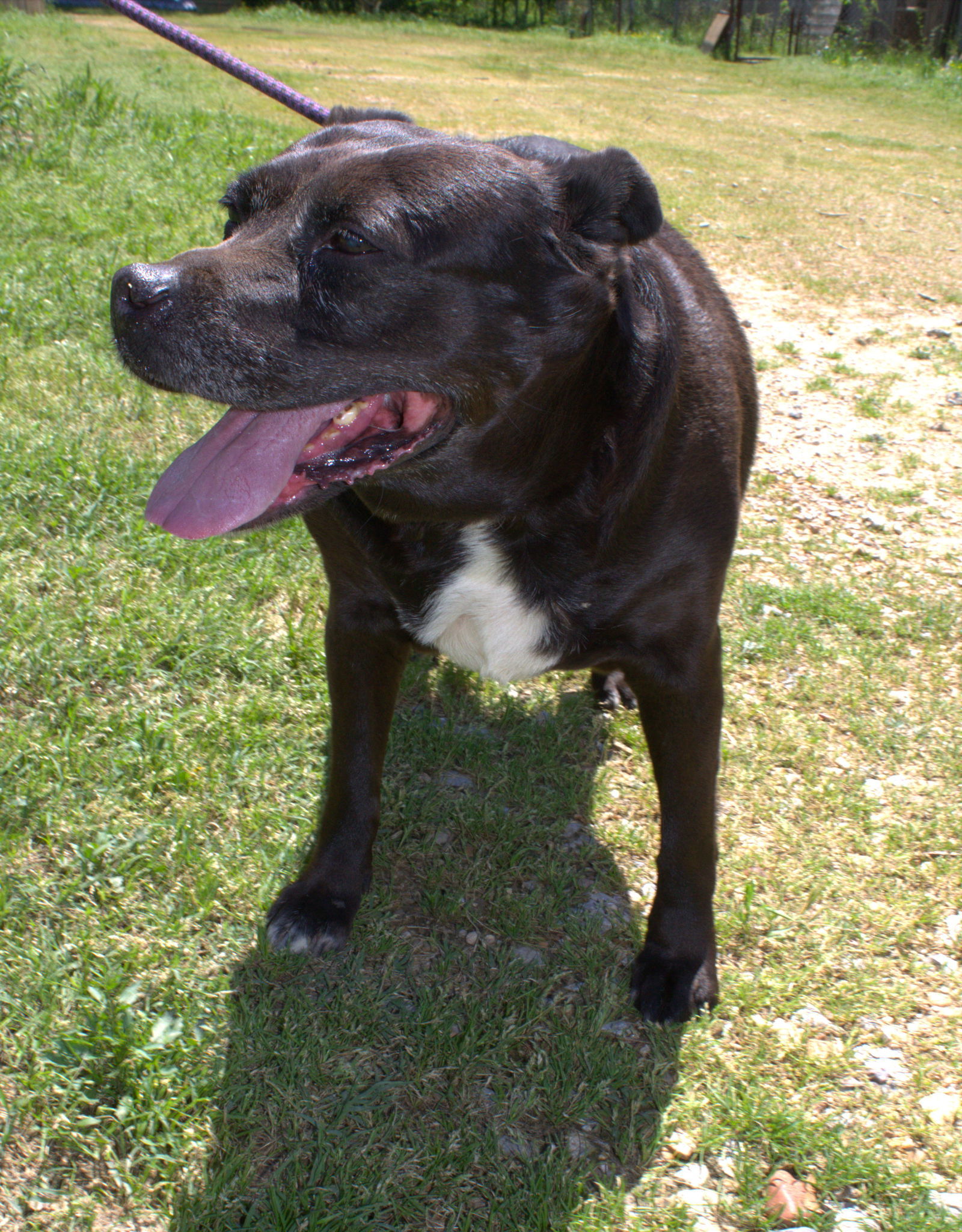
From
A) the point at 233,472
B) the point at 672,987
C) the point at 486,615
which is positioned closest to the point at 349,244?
the point at 233,472

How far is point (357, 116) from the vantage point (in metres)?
2.61

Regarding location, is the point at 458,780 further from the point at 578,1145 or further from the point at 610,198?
the point at 610,198

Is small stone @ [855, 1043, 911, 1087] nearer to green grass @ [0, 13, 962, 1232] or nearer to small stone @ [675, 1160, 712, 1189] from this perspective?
green grass @ [0, 13, 962, 1232]

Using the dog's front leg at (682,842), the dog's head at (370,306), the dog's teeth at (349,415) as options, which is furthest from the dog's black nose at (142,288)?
the dog's front leg at (682,842)

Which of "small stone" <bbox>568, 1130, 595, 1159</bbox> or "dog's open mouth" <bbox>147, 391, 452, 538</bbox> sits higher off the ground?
"dog's open mouth" <bbox>147, 391, 452, 538</bbox>

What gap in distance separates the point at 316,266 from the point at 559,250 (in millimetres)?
473

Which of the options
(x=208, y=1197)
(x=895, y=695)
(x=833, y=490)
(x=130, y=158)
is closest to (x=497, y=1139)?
(x=208, y=1197)

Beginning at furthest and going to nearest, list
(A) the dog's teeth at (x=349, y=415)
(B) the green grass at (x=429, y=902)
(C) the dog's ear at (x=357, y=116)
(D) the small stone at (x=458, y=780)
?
(D) the small stone at (x=458, y=780), (C) the dog's ear at (x=357, y=116), (A) the dog's teeth at (x=349, y=415), (B) the green grass at (x=429, y=902)

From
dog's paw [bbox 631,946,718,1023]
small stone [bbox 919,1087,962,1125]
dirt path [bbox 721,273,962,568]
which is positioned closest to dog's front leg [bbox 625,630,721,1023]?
dog's paw [bbox 631,946,718,1023]

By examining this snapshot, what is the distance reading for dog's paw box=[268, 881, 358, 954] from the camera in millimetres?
2455

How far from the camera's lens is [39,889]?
2486mm

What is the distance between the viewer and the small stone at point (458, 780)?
302 cm

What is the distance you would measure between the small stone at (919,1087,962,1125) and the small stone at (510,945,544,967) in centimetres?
85

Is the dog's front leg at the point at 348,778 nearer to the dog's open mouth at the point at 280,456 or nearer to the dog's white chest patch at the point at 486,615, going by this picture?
the dog's white chest patch at the point at 486,615
